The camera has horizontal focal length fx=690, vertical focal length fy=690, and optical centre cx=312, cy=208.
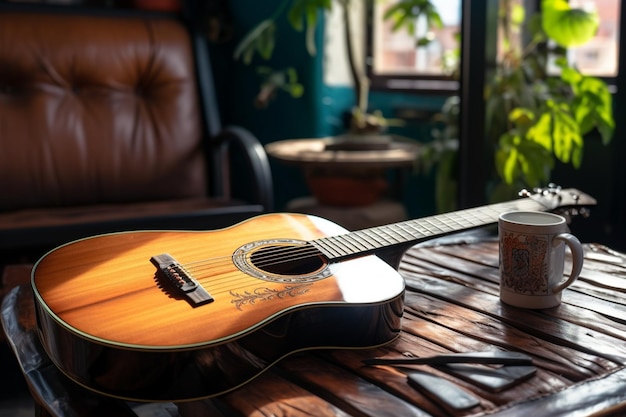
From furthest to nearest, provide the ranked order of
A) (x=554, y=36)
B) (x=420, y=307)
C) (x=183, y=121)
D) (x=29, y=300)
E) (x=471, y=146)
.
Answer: (x=183, y=121) → (x=471, y=146) → (x=554, y=36) → (x=29, y=300) → (x=420, y=307)

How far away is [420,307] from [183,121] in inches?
59.9

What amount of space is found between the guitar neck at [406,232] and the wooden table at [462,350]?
8 centimetres

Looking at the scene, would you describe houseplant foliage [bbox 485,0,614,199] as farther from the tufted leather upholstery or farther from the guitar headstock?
the tufted leather upholstery

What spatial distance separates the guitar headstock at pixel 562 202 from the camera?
1.12 meters

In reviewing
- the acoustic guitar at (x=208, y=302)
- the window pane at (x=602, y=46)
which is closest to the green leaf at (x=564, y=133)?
the window pane at (x=602, y=46)

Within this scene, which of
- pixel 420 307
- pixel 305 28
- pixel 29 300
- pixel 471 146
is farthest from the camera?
pixel 305 28

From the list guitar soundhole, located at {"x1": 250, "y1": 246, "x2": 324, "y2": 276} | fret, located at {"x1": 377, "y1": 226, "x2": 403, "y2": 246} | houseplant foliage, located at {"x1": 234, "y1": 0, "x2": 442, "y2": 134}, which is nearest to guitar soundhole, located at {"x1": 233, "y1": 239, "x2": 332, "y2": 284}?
guitar soundhole, located at {"x1": 250, "y1": 246, "x2": 324, "y2": 276}

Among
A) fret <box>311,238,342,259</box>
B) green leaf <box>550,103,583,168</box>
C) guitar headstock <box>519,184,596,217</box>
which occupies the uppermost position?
green leaf <box>550,103,583,168</box>

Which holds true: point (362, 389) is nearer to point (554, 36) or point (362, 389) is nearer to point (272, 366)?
point (272, 366)

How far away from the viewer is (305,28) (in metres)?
2.81

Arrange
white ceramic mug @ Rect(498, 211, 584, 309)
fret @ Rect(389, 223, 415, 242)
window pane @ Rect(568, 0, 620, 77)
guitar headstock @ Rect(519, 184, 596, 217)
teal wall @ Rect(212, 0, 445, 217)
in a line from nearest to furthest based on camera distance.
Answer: white ceramic mug @ Rect(498, 211, 584, 309)
fret @ Rect(389, 223, 415, 242)
guitar headstock @ Rect(519, 184, 596, 217)
window pane @ Rect(568, 0, 620, 77)
teal wall @ Rect(212, 0, 445, 217)

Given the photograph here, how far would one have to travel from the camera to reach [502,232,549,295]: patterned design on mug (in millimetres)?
882

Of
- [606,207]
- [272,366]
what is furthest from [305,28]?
[272,366]

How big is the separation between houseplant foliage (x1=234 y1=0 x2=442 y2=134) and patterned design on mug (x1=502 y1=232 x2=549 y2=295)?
1530 millimetres
